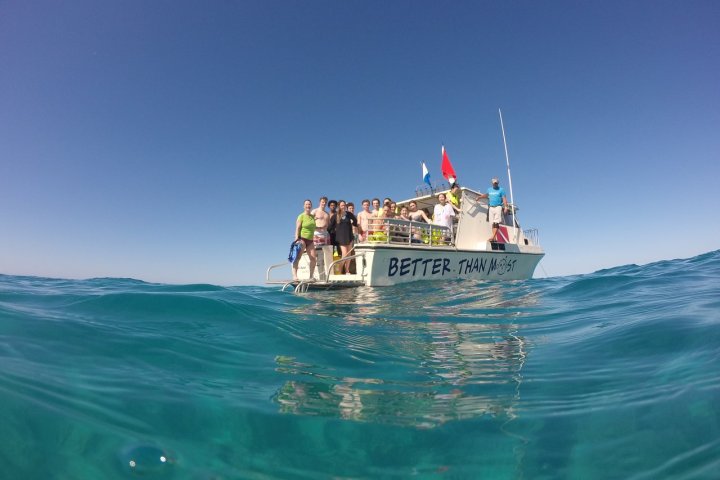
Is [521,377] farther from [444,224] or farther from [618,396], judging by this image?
[444,224]

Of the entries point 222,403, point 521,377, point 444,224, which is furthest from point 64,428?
point 444,224

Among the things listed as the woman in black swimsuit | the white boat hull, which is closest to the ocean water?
the white boat hull

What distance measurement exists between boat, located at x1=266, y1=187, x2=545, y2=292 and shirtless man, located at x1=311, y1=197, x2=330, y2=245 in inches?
8.8

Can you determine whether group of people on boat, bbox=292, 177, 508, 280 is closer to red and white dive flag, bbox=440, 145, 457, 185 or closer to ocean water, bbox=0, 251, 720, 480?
red and white dive flag, bbox=440, 145, 457, 185

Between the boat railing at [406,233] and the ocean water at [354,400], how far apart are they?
4721mm

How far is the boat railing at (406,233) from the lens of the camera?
834 centimetres

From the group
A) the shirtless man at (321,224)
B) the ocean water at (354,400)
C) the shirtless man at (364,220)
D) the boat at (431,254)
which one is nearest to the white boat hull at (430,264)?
the boat at (431,254)

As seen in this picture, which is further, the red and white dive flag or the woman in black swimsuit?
the red and white dive flag

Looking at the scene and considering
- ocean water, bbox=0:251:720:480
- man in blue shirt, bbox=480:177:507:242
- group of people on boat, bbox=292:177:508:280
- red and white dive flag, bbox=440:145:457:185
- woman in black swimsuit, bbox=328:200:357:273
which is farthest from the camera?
red and white dive flag, bbox=440:145:457:185

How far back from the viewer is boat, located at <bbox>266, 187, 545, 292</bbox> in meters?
8.34

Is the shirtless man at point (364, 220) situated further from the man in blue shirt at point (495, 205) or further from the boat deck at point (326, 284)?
the man in blue shirt at point (495, 205)

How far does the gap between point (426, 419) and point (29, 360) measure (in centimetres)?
262

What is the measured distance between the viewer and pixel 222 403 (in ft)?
6.00

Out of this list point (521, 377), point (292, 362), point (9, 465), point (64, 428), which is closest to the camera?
point (9, 465)
